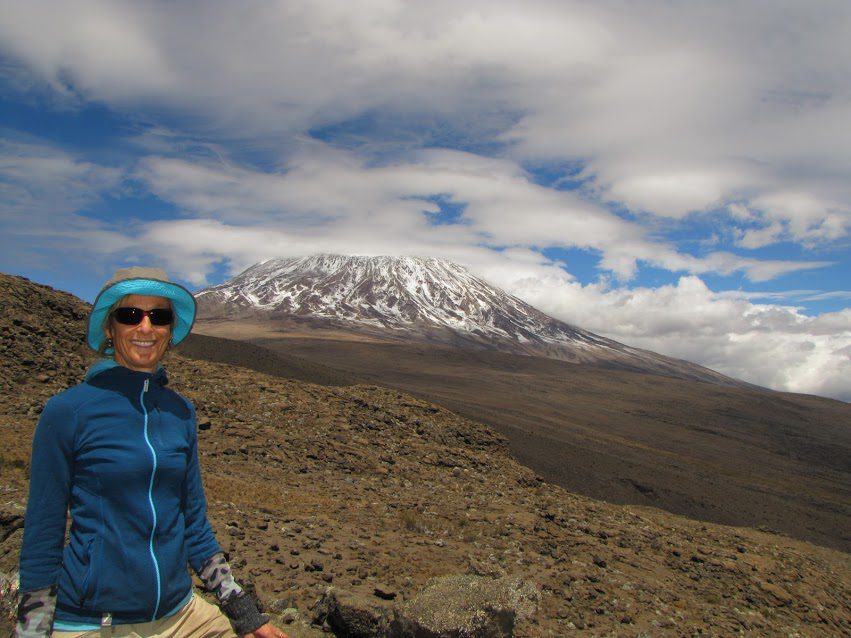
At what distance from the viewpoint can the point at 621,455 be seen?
35.0 m

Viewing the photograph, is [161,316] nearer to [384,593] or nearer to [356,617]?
[356,617]

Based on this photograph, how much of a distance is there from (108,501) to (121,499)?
43mm

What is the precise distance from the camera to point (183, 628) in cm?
223

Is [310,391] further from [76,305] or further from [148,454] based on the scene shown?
[148,454]

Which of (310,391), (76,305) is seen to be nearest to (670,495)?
(310,391)

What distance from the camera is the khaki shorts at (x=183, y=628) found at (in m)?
2.02

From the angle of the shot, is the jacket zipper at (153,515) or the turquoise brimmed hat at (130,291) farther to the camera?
the turquoise brimmed hat at (130,291)

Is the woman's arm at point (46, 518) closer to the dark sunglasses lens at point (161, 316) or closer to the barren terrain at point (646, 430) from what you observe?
the dark sunglasses lens at point (161, 316)

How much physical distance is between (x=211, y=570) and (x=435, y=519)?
7.50m

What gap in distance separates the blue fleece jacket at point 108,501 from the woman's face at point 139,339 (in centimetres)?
12

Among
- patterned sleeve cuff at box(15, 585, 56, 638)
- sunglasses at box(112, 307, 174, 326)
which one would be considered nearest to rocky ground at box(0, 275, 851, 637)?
patterned sleeve cuff at box(15, 585, 56, 638)

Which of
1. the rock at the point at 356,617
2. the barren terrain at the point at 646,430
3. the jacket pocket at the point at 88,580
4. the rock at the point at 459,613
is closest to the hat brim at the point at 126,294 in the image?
Answer: the jacket pocket at the point at 88,580

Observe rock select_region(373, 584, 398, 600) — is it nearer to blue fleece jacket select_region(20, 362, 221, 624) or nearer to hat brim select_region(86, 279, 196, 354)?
blue fleece jacket select_region(20, 362, 221, 624)

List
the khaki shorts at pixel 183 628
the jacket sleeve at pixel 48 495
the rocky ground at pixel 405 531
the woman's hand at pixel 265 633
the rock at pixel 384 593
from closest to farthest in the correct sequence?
the jacket sleeve at pixel 48 495 < the khaki shorts at pixel 183 628 < the woman's hand at pixel 265 633 < the rocky ground at pixel 405 531 < the rock at pixel 384 593
